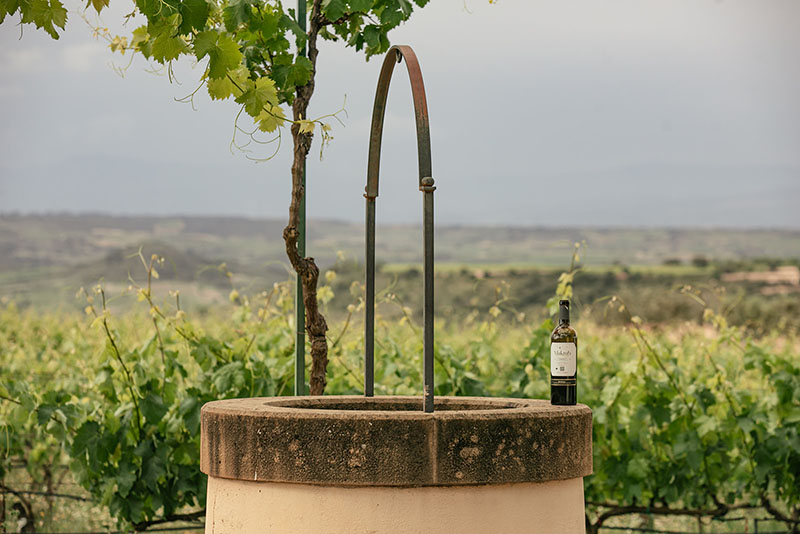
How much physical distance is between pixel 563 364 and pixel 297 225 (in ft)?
3.24

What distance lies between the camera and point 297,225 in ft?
10.4

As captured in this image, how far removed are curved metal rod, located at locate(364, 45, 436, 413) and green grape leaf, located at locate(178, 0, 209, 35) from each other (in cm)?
57

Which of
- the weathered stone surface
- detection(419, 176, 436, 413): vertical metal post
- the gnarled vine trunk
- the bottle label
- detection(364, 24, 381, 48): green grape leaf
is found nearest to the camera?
the weathered stone surface

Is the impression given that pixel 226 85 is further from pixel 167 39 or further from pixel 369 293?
pixel 369 293

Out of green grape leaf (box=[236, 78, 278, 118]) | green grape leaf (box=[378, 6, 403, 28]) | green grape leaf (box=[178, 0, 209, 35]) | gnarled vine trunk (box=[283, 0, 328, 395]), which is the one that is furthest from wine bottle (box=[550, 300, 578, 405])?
green grape leaf (box=[178, 0, 209, 35])

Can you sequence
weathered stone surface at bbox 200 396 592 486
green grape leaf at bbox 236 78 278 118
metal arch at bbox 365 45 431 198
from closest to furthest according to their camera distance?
1. weathered stone surface at bbox 200 396 592 486
2. metal arch at bbox 365 45 431 198
3. green grape leaf at bbox 236 78 278 118

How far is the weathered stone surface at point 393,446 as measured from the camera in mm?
2244

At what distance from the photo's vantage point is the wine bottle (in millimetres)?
2709

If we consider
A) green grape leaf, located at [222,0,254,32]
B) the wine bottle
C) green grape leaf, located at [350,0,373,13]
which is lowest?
the wine bottle

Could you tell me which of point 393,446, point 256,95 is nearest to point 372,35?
point 256,95

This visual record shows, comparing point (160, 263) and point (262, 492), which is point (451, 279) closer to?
point (160, 263)

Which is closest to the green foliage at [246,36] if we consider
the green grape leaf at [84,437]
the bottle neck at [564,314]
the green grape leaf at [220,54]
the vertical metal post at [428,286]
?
the green grape leaf at [220,54]

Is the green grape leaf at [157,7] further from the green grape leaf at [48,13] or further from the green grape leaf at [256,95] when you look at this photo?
the green grape leaf at [256,95]

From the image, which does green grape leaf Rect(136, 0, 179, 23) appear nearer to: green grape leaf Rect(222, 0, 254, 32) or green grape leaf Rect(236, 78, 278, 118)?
green grape leaf Rect(236, 78, 278, 118)
